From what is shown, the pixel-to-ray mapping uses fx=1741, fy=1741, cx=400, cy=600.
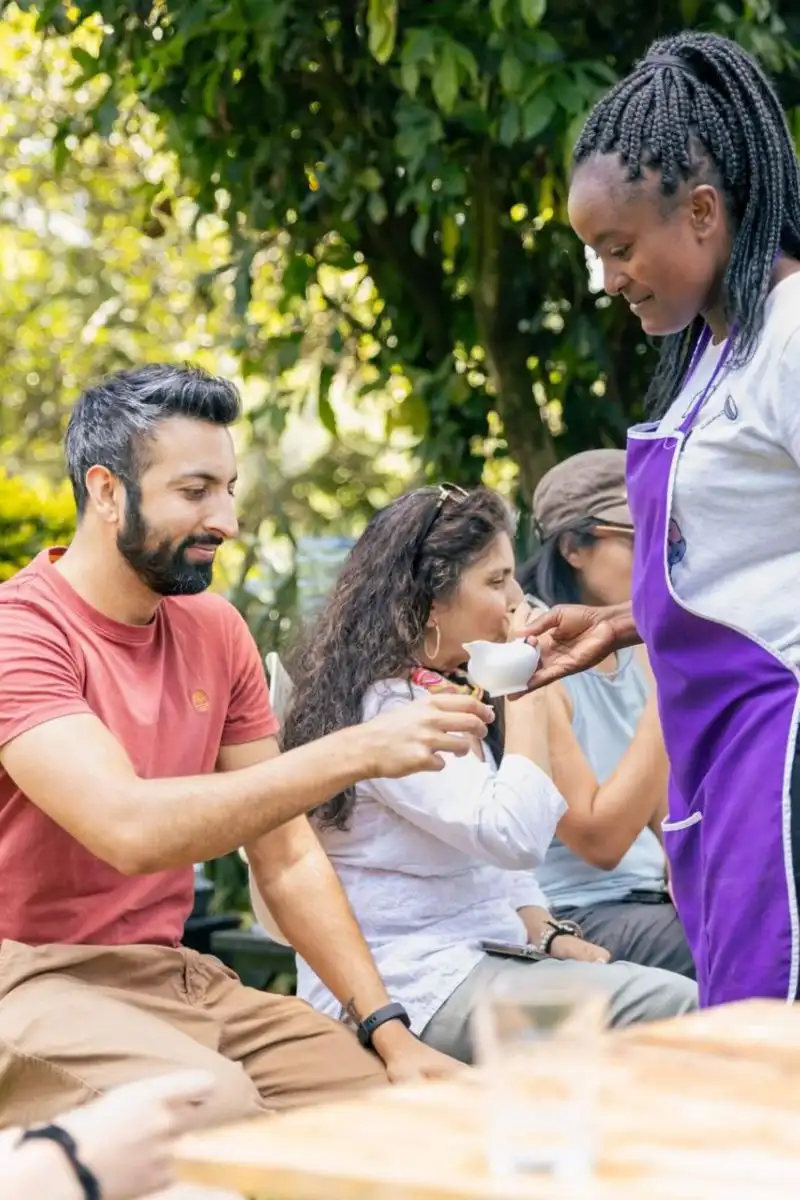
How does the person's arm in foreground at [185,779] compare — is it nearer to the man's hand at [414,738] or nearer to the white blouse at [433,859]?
the man's hand at [414,738]

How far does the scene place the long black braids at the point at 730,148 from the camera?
2256 mm

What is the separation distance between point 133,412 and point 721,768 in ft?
3.86

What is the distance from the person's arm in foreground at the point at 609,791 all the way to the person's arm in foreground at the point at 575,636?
2.10ft

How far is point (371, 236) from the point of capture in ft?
18.1

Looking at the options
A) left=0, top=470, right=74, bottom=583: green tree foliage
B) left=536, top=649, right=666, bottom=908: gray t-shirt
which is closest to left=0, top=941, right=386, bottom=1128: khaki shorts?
left=536, top=649, right=666, bottom=908: gray t-shirt

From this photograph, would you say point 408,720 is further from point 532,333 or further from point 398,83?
point 532,333

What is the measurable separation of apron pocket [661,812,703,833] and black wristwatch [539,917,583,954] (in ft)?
3.52

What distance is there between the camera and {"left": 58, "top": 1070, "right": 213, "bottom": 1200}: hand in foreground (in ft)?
4.89

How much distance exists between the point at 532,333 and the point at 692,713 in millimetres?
3348

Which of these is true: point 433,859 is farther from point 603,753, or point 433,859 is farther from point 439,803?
point 603,753

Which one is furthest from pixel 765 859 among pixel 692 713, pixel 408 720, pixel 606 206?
pixel 606 206

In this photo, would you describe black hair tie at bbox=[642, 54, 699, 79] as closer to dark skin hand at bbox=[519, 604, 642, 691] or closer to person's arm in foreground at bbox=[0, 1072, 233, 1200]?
dark skin hand at bbox=[519, 604, 642, 691]

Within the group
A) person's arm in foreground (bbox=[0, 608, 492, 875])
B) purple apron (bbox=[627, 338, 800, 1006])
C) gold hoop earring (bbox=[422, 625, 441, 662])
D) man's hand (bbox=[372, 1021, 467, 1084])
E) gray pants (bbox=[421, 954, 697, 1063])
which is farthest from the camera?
gold hoop earring (bbox=[422, 625, 441, 662])

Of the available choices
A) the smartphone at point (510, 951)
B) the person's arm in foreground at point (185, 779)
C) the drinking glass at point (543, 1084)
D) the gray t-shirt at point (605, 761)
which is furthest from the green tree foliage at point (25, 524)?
the drinking glass at point (543, 1084)
